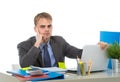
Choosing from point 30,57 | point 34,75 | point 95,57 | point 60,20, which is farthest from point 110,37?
point 60,20

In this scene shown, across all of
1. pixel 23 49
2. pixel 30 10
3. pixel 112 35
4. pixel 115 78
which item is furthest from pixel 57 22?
pixel 115 78

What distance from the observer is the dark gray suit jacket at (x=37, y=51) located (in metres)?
2.69

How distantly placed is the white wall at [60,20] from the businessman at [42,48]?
3.74 feet

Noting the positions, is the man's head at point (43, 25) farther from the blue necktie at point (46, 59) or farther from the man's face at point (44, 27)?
the blue necktie at point (46, 59)

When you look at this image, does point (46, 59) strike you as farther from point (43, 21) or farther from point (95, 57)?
point (95, 57)

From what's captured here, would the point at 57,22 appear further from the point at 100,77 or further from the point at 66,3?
the point at 100,77

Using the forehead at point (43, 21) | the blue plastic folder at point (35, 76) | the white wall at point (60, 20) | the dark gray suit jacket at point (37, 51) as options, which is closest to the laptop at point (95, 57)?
the blue plastic folder at point (35, 76)

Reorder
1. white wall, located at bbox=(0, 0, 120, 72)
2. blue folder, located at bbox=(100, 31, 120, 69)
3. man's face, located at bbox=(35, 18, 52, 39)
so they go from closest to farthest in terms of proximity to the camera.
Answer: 1. blue folder, located at bbox=(100, 31, 120, 69)
2. man's face, located at bbox=(35, 18, 52, 39)
3. white wall, located at bbox=(0, 0, 120, 72)

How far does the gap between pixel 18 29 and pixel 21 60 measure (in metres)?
1.39

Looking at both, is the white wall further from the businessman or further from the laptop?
the laptop

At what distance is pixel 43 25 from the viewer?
2875mm

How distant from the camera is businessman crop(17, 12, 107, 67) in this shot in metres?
2.70

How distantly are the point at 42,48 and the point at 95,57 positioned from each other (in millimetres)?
716

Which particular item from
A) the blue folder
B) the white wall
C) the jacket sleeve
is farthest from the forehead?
the white wall
